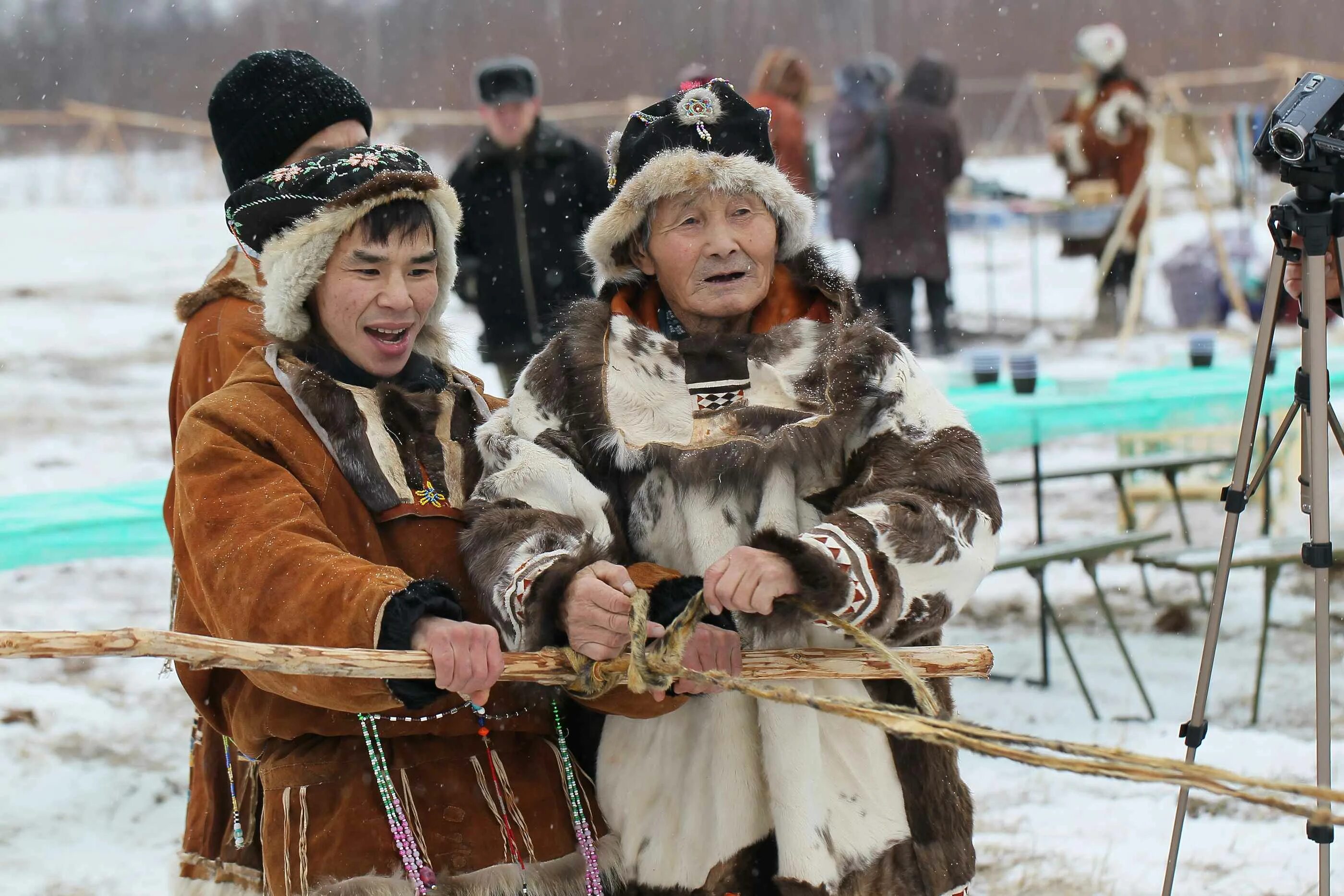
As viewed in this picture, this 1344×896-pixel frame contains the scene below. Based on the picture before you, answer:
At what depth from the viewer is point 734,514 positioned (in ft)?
6.57

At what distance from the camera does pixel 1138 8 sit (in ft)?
60.2

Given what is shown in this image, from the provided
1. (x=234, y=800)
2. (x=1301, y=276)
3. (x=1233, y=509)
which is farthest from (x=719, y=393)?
(x=1301, y=276)

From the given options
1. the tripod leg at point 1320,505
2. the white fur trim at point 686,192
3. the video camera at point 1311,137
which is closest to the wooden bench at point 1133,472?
the tripod leg at point 1320,505

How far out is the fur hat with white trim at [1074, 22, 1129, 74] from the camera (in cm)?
1023

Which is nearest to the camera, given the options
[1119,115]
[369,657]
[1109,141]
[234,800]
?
[369,657]

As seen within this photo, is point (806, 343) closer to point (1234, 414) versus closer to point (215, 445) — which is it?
point (215, 445)

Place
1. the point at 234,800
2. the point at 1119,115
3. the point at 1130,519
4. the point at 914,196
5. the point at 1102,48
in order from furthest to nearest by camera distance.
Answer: the point at 1119,115, the point at 1102,48, the point at 914,196, the point at 1130,519, the point at 234,800

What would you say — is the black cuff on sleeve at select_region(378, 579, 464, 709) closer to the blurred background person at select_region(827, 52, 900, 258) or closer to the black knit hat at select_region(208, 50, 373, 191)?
the black knit hat at select_region(208, 50, 373, 191)

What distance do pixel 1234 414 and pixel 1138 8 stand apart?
1515cm

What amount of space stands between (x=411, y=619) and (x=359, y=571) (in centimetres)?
10

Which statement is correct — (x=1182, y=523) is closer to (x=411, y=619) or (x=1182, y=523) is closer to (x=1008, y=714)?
(x=1008, y=714)

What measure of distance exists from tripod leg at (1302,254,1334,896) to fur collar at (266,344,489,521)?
4.85 feet

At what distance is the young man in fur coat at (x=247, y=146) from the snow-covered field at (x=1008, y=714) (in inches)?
17.6

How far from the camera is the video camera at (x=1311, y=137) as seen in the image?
88.9 inches
